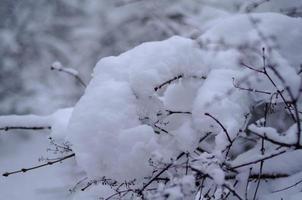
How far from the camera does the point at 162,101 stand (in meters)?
2.04

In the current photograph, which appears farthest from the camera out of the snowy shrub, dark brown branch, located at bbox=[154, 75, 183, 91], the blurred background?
the blurred background

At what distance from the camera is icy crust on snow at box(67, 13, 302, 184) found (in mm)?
1769

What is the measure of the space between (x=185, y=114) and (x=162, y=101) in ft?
0.62

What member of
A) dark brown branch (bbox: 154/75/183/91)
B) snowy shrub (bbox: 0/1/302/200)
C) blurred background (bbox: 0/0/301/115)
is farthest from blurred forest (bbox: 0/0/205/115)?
dark brown branch (bbox: 154/75/183/91)

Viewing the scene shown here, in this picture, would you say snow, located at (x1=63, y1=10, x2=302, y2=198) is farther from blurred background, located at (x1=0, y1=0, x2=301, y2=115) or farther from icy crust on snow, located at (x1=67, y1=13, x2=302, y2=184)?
blurred background, located at (x1=0, y1=0, x2=301, y2=115)

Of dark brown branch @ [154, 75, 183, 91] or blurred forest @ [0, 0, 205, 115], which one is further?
blurred forest @ [0, 0, 205, 115]

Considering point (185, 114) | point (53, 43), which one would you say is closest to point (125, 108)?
point (185, 114)

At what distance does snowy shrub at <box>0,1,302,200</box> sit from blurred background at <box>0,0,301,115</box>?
A: 2382 millimetres

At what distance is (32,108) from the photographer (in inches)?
191

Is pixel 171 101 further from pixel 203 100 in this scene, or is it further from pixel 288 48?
pixel 288 48

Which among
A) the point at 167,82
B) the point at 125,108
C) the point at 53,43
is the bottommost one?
the point at 125,108

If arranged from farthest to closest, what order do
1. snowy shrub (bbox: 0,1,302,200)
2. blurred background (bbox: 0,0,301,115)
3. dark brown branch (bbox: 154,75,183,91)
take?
blurred background (bbox: 0,0,301,115), dark brown branch (bbox: 154,75,183,91), snowy shrub (bbox: 0,1,302,200)

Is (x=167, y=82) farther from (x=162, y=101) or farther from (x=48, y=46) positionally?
(x=48, y=46)

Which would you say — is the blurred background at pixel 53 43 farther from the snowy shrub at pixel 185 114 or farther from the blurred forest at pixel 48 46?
the snowy shrub at pixel 185 114
